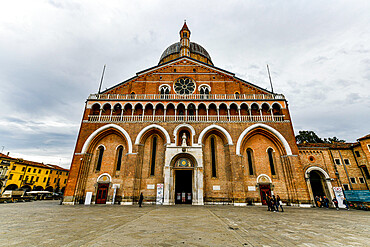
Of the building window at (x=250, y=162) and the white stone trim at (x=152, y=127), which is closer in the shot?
the building window at (x=250, y=162)

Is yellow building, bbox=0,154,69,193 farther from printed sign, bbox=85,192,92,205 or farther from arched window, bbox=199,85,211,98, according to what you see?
arched window, bbox=199,85,211,98

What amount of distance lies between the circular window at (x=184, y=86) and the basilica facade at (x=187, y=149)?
0.52 ft

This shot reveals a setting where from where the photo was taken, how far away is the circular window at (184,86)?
22484mm

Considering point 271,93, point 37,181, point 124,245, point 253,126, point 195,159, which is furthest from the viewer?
point 37,181

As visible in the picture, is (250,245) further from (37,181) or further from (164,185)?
(37,181)

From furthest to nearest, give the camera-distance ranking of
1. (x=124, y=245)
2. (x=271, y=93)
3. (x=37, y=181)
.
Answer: (x=37, y=181), (x=271, y=93), (x=124, y=245)

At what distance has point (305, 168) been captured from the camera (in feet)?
60.7

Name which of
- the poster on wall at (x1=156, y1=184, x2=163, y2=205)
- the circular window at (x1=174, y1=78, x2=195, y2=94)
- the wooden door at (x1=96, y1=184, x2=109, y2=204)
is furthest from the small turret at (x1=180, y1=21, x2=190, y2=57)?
the wooden door at (x1=96, y1=184, x2=109, y2=204)

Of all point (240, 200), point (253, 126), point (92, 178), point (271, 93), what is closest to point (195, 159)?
point (240, 200)

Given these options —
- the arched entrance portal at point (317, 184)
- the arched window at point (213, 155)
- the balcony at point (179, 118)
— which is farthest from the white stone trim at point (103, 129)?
the arched entrance portal at point (317, 184)

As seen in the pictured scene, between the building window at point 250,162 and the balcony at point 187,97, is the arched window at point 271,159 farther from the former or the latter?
the balcony at point 187,97

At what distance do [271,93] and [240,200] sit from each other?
45.0ft

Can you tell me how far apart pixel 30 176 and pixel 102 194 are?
34.7 meters

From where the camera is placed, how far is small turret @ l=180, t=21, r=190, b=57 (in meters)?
28.8
